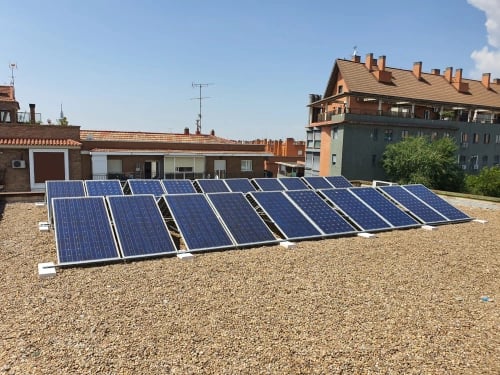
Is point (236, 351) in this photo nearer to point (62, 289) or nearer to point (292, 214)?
point (62, 289)

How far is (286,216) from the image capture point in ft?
39.9

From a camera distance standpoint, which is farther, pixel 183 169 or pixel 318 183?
pixel 183 169

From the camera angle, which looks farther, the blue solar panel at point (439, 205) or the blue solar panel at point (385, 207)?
the blue solar panel at point (439, 205)

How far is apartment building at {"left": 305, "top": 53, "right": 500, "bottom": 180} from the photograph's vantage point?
4162 centimetres

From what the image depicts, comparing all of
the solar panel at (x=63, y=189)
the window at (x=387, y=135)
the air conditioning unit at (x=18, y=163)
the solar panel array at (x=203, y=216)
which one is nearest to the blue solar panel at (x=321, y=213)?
the solar panel array at (x=203, y=216)

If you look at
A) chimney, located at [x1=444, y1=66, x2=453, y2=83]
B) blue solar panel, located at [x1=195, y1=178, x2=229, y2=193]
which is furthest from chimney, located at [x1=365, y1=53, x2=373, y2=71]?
blue solar panel, located at [x1=195, y1=178, x2=229, y2=193]

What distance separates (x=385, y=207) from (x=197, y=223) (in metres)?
8.07

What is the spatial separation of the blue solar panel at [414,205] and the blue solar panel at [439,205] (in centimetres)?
39

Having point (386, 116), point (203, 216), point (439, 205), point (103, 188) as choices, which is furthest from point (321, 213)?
point (386, 116)

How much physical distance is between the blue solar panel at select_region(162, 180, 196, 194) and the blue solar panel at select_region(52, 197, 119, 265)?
18.8ft

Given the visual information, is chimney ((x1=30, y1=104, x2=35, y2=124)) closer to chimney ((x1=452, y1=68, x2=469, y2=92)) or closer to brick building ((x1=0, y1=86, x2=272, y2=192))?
brick building ((x1=0, y1=86, x2=272, y2=192))

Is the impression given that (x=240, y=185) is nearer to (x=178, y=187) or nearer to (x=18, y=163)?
(x=178, y=187)

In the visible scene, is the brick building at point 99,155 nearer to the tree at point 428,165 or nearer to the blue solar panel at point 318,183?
the tree at point 428,165

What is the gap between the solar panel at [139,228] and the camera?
9.29 meters
